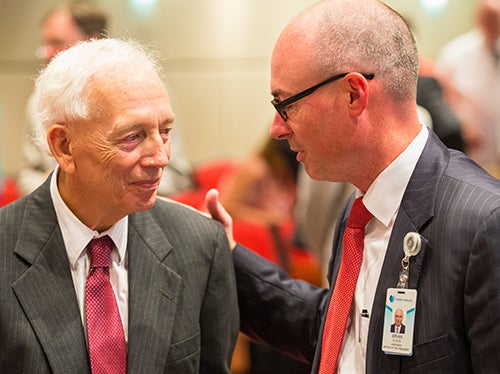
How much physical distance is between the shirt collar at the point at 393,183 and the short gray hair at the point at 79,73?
0.66 metres

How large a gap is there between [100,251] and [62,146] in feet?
0.96

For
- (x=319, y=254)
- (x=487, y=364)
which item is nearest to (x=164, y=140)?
(x=487, y=364)

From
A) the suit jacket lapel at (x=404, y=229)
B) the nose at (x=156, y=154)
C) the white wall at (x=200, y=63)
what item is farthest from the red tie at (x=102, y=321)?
the white wall at (x=200, y=63)

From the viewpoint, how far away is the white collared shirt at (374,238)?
7.52 ft

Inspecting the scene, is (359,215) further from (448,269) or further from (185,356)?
(185,356)

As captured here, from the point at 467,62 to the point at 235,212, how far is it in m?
1.88

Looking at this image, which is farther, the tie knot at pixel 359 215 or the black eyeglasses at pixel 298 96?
the tie knot at pixel 359 215

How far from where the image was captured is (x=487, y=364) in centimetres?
203

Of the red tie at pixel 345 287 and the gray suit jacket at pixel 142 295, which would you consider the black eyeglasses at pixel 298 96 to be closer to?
the red tie at pixel 345 287

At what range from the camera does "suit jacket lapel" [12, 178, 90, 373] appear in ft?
7.43

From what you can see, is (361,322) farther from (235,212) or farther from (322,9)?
(235,212)

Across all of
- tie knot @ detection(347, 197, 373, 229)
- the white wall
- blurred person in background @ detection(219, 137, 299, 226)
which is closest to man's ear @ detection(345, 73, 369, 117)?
tie knot @ detection(347, 197, 373, 229)

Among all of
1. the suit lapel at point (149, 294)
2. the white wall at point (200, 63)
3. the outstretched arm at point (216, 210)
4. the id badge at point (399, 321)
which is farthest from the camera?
the white wall at point (200, 63)

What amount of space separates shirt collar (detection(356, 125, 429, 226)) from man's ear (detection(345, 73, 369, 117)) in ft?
0.53
